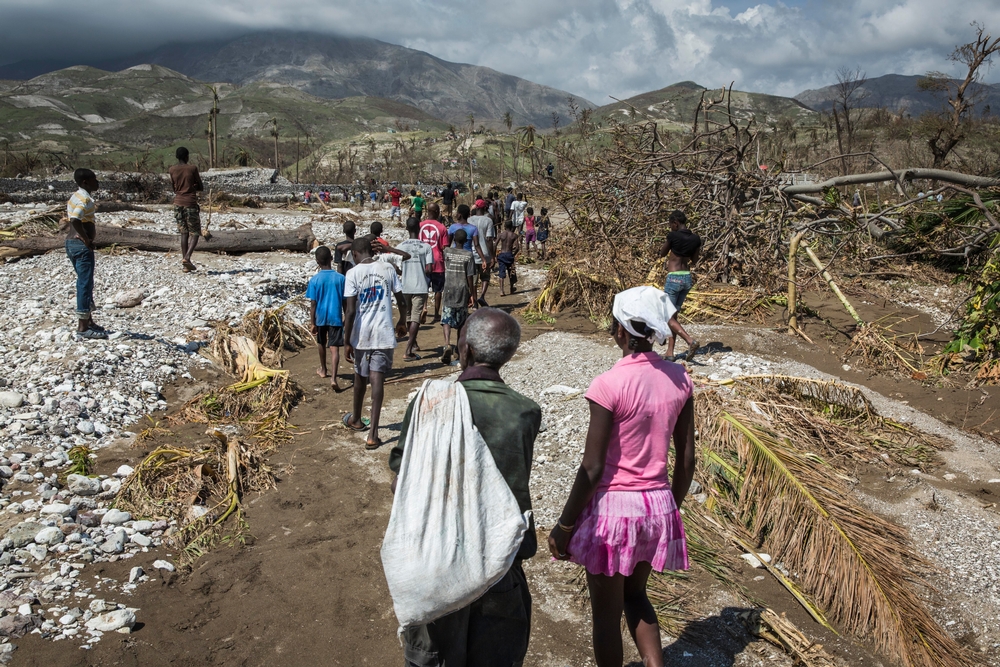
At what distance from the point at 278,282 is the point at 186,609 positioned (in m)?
7.11

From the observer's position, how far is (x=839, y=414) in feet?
16.2

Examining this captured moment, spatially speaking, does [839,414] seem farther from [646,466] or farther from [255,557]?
[255,557]

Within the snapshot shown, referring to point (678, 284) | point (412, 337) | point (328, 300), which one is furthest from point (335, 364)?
point (678, 284)

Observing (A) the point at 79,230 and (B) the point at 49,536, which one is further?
(A) the point at 79,230

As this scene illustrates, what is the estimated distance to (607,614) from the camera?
7.66ft

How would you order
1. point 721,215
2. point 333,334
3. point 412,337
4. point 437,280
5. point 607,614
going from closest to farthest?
point 607,614
point 333,334
point 412,337
point 437,280
point 721,215

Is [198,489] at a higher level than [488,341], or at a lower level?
lower

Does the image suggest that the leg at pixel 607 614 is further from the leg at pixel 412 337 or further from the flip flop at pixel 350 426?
the leg at pixel 412 337

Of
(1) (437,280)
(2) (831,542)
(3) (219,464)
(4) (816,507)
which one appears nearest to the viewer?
(2) (831,542)

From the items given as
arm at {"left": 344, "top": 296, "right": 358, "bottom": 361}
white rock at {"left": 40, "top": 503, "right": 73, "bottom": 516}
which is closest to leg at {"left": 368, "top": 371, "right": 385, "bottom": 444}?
arm at {"left": 344, "top": 296, "right": 358, "bottom": 361}

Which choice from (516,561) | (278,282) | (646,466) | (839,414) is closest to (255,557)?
(516,561)

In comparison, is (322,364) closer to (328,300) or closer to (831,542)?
(328,300)

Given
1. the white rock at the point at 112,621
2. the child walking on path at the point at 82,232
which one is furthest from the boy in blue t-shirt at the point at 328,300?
the white rock at the point at 112,621

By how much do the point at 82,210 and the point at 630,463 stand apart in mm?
6076
